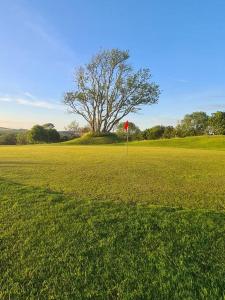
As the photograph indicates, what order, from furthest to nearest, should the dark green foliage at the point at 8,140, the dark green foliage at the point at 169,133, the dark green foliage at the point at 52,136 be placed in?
the dark green foliage at the point at 8,140
the dark green foliage at the point at 52,136
the dark green foliage at the point at 169,133

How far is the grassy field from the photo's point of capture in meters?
2.36

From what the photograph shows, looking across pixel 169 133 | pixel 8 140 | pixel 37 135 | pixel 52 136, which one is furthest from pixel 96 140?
pixel 8 140

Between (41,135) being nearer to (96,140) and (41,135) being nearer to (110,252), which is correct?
(96,140)

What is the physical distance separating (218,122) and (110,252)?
4410cm

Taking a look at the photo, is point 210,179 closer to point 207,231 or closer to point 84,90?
point 207,231

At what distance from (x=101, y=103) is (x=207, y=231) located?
4380 centimetres

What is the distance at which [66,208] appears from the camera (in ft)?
14.1

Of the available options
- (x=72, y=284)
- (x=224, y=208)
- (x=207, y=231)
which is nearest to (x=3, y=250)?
(x=72, y=284)

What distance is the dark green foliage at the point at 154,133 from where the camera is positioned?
4528 cm

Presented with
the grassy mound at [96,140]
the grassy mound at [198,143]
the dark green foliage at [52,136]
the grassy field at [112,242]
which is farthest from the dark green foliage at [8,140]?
the grassy field at [112,242]

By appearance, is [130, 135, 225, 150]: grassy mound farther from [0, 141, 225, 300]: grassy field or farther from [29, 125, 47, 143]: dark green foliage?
[0, 141, 225, 300]: grassy field

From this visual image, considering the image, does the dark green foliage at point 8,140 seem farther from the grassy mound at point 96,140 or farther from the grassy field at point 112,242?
the grassy field at point 112,242

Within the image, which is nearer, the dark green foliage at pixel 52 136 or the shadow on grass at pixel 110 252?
the shadow on grass at pixel 110 252

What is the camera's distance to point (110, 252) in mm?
2932
